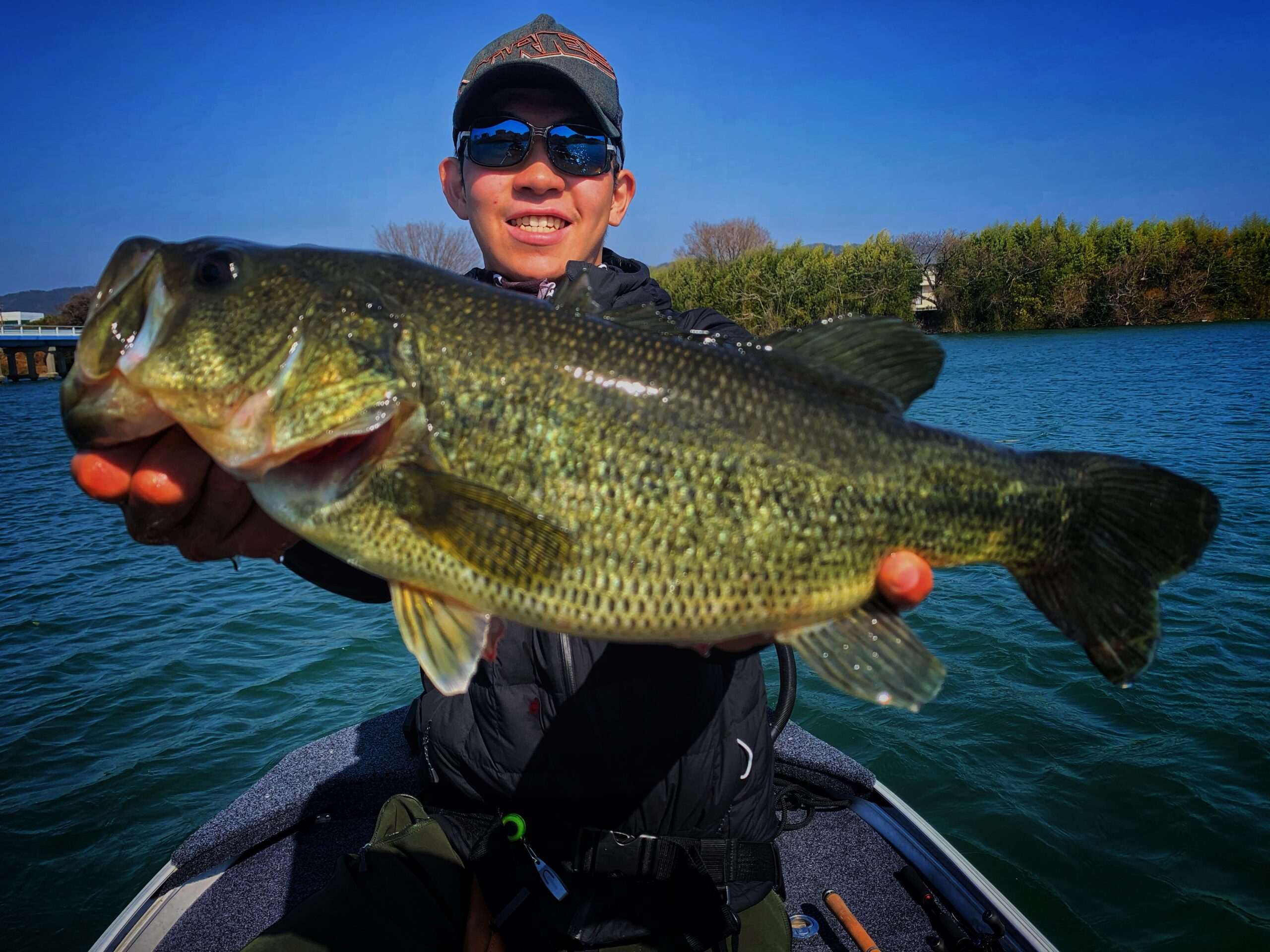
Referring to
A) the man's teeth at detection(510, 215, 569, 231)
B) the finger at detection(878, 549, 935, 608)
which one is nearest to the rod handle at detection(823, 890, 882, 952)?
the finger at detection(878, 549, 935, 608)

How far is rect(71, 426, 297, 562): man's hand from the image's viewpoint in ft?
7.50

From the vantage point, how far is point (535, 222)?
4.03m

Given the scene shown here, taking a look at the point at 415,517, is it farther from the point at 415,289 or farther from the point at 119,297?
the point at 119,297

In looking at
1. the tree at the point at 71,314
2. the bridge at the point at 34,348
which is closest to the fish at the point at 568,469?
the bridge at the point at 34,348

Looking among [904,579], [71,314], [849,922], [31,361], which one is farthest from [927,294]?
[71,314]

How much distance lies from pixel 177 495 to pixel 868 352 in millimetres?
2270

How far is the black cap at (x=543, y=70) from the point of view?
3.76 meters

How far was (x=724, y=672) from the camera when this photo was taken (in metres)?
3.16

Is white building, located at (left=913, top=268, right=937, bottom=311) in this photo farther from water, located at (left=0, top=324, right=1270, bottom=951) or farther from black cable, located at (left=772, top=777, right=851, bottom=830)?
black cable, located at (left=772, top=777, right=851, bottom=830)

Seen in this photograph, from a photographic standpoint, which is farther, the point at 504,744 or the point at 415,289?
the point at 504,744

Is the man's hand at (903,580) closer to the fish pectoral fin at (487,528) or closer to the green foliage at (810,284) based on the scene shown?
→ the fish pectoral fin at (487,528)

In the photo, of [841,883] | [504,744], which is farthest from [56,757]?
[841,883]

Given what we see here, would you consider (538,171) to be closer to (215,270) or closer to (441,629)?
(215,270)

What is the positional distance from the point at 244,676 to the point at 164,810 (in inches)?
102
